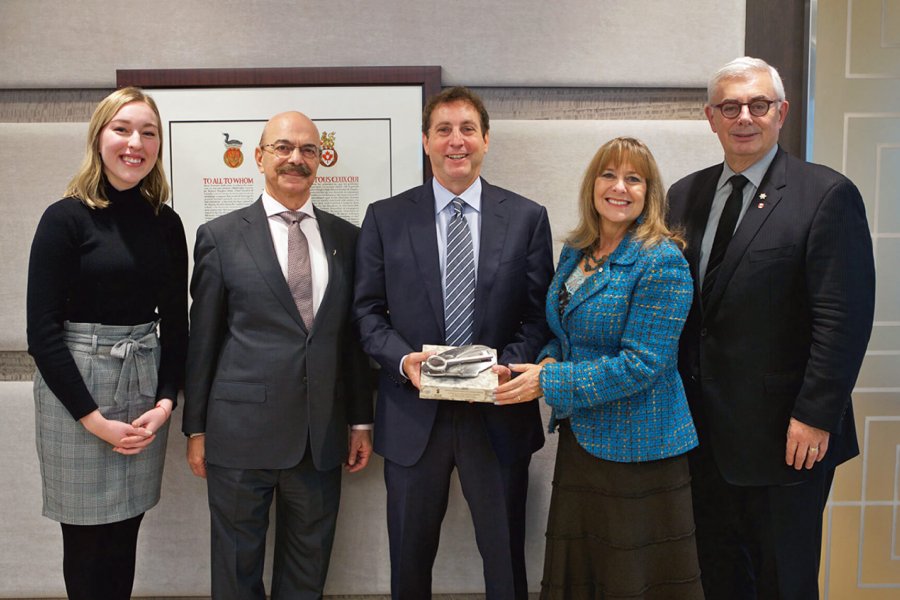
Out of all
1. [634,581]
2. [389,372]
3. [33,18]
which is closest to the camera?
[634,581]

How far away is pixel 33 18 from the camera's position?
2.25m

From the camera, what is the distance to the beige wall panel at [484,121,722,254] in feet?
7.41

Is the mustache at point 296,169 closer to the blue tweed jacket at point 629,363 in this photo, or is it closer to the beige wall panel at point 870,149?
the blue tweed jacket at point 629,363

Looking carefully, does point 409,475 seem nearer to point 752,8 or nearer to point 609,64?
point 609,64

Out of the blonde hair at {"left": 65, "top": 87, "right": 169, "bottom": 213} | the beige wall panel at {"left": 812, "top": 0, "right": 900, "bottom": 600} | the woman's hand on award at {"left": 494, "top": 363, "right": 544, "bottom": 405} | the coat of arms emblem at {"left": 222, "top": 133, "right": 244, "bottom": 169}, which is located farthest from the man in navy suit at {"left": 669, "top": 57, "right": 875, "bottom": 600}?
the blonde hair at {"left": 65, "top": 87, "right": 169, "bottom": 213}

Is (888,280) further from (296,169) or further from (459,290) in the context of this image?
(296,169)

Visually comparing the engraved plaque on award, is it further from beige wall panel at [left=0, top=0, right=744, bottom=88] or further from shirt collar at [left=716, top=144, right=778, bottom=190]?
beige wall panel at [left=0, top=0, right=744, bottom=88]

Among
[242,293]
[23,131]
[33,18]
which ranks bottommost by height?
[242,293]

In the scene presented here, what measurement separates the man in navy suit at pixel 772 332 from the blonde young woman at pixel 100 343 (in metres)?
1.56

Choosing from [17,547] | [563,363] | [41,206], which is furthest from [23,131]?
[563,363]

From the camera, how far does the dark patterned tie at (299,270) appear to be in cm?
189

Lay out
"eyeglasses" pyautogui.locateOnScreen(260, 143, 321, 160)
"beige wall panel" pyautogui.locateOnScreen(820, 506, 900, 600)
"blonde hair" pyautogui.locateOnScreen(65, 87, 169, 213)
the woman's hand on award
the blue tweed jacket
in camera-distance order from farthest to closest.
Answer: "beige wall panel" pyautogui.locateOnScreen(820, 506, 900, 600), "eyeglasses" pyautogui.locateOnScreen(260, 143, 321, 160), "blonde hair" pyautogui.locateOnScreen(65, 87, 169, 213), the woman's hand on award, the blue tweed jacket

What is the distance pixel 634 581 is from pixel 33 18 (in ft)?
8.74

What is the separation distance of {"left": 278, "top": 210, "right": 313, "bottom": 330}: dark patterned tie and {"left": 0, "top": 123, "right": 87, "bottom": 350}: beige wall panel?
0.95 meters
